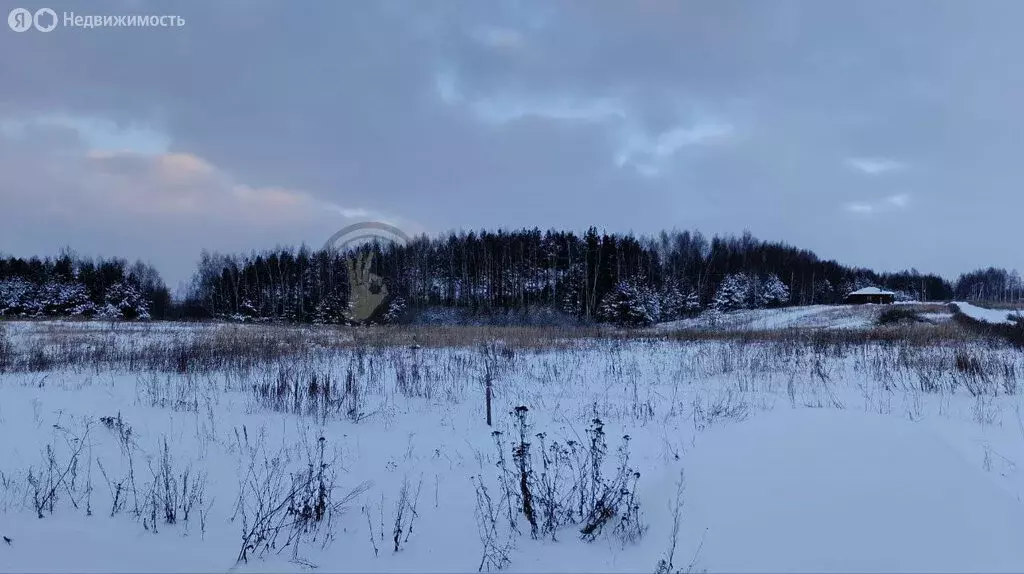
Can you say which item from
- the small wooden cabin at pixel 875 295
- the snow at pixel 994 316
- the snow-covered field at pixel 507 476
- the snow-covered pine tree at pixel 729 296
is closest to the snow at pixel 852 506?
the snow-covered field at pixel 507 476

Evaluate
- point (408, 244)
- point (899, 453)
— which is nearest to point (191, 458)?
point (899, 453)

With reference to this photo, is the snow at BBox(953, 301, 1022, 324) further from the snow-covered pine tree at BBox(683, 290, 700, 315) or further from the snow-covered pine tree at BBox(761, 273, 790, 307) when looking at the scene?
the snow-covered pine tree at BBox(761, 273, 790, 307)

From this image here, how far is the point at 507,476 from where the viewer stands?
4.89 metres

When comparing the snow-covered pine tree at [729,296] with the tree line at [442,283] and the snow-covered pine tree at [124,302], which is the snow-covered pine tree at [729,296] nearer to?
the tree line at [442,283]

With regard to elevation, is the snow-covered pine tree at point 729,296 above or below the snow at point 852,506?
above

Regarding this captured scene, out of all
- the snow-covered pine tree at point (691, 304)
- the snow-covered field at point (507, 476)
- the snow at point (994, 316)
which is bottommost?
the snow-covered field at point (507, 476)

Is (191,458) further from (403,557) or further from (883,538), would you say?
(883,538)

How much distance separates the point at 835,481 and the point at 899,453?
779 mm

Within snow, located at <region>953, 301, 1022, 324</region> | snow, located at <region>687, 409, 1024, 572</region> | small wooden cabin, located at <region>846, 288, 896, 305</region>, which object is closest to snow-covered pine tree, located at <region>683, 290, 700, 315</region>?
snow, located at <region>953, 301, 1022, 324</region>

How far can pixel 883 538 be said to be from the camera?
296 cm

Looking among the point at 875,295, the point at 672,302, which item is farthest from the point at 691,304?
the point at 875,295

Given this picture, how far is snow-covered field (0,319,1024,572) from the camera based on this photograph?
3.16m

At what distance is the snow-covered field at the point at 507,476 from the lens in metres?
3.16

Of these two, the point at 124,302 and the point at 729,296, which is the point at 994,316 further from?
the point at 124,302
